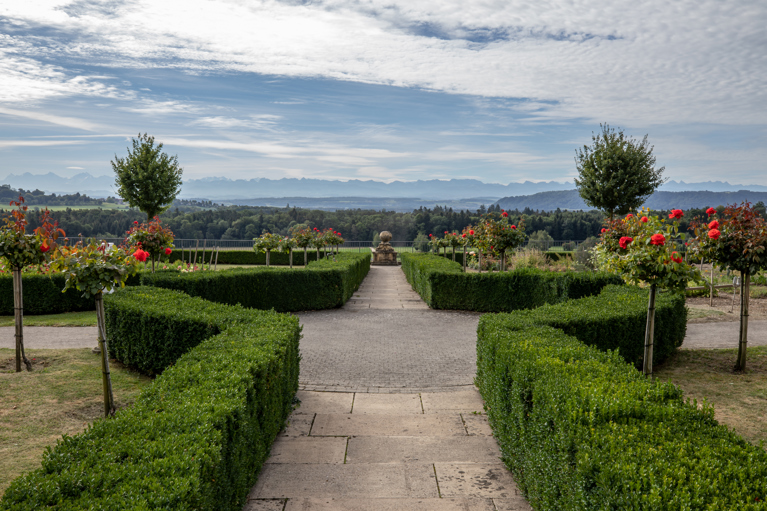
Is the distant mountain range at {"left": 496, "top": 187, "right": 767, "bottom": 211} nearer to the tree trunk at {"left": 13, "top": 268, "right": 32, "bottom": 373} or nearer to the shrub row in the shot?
the shrub row

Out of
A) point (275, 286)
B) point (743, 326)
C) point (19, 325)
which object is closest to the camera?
point (19, 325)

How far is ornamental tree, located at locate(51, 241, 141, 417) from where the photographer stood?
4.86 metres

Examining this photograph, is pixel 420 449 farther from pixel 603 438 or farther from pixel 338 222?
pixel 338 222

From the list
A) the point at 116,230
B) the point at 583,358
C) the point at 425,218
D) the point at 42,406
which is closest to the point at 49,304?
the point at 42,406

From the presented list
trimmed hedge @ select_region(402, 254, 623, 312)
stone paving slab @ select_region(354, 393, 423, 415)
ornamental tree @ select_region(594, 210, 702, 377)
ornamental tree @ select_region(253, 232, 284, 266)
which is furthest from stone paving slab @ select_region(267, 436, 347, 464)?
ornamental tree @ select_region(253, 232, 284, 266)

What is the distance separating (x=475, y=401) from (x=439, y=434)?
3.72ft

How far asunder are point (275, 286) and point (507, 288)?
5438 mm

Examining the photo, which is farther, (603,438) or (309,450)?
(309,450)

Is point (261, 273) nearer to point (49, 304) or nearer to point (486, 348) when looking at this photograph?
point (49, 304)

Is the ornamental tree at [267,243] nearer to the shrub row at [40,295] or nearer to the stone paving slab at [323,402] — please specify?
the shrub row at [40,295]

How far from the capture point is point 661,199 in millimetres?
71938

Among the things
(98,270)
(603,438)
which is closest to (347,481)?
(603,438)

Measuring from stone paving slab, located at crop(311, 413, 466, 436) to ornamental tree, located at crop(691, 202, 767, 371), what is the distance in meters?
4.22

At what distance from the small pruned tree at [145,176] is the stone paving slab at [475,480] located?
22695 millimetres
